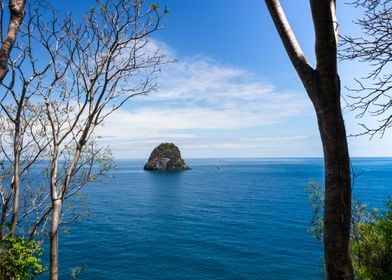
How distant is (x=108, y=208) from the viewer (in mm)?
68438

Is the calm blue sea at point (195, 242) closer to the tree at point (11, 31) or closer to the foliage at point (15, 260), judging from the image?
the foliage at point (15, 260)

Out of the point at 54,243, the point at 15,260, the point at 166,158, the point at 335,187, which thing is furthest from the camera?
the point at 166,158

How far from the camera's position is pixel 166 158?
183000 millimetres

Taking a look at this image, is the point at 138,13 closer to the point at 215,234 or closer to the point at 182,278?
the point at 182,278

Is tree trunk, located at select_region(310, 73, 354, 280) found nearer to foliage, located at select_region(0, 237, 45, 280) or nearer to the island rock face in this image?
foliage, located at select_region(0, 237, 45, 280)

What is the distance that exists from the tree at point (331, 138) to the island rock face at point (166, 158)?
17575 cm

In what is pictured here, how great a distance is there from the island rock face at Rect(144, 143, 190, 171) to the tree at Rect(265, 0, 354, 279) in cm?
17575

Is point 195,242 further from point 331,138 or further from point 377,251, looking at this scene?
point 331,138

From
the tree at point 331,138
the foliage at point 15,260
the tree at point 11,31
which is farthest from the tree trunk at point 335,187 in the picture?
the foliage at point 15,260

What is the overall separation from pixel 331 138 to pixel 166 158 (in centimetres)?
18144

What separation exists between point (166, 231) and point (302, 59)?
5257cm

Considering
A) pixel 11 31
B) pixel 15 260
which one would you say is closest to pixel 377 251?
pixel 15 260

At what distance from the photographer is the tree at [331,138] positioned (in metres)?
2.88

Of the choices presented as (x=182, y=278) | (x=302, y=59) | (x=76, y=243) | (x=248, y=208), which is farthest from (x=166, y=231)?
(x=302, y=59)
